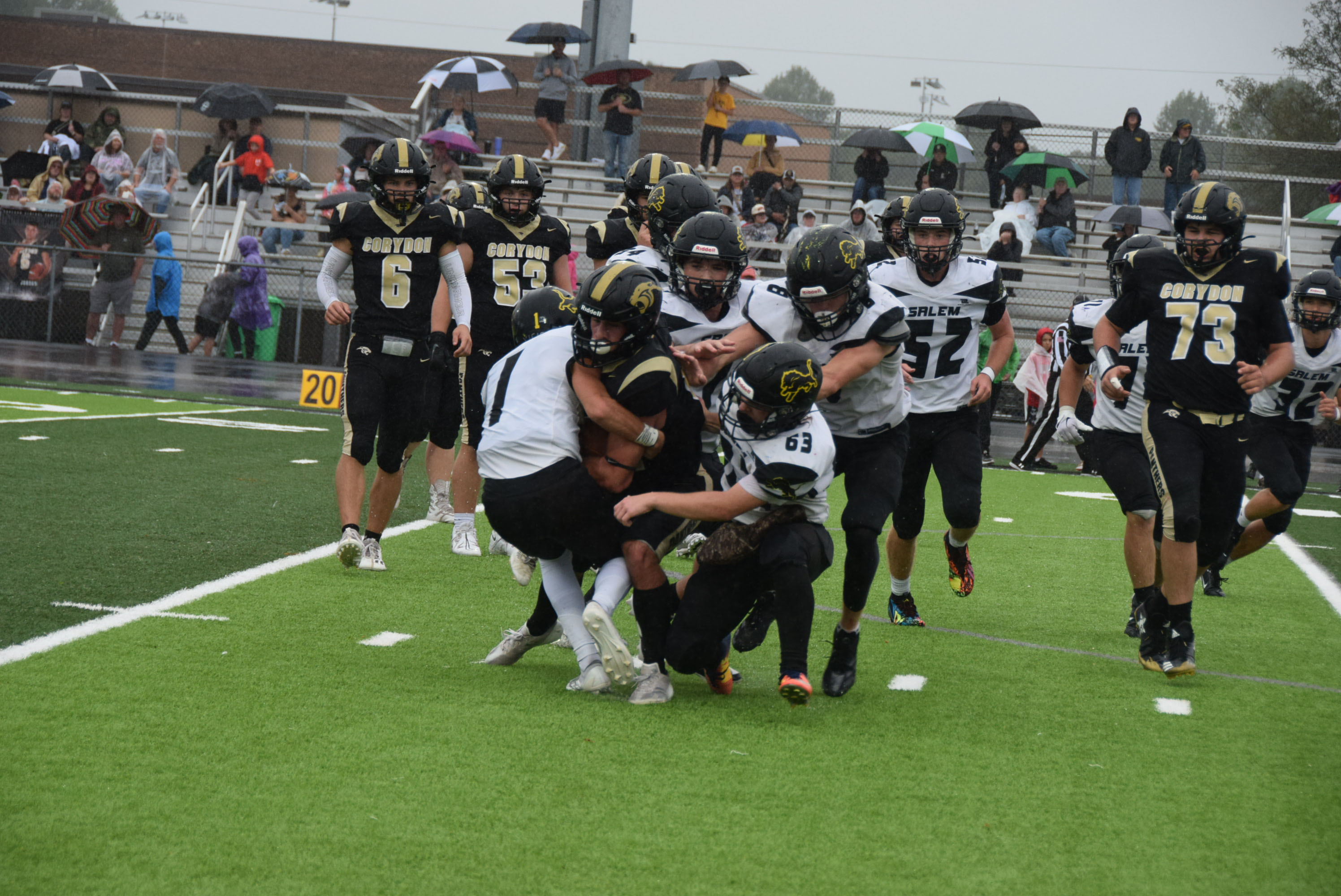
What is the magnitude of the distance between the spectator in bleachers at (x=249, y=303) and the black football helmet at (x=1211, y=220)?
15.5 meters

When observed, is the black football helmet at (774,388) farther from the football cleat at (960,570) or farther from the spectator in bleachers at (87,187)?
the spectator in bleachers at (87,187)

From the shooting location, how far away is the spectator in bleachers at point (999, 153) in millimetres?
21531

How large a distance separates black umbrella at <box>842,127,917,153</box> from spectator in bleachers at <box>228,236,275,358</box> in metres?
8.99

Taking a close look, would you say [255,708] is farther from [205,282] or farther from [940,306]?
[205,282]

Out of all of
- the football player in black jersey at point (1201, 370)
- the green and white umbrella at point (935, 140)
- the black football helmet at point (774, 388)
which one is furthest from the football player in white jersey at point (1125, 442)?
the green and white umbrella at point (935, 140)

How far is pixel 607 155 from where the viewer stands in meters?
22.2

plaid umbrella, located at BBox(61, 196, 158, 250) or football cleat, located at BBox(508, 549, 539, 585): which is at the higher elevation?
plaid umbrella, located at BBox(61, 196, 158, 250)

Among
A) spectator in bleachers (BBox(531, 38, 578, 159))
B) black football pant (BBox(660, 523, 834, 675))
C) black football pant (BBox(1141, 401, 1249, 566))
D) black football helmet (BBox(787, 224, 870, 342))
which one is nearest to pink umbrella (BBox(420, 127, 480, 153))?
→ spectator in bleachers (BBox(531, 38, 578, 159))

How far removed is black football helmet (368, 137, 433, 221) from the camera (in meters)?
6.69

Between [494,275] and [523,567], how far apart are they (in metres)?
2.13

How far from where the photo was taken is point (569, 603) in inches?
188

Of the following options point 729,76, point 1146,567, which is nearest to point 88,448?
point 1146,567

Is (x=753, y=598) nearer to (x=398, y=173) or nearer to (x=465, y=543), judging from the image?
(x=465, y=543)

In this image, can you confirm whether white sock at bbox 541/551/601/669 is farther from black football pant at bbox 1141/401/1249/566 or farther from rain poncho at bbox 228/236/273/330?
rain poncho at bbox 228/236/273/330
